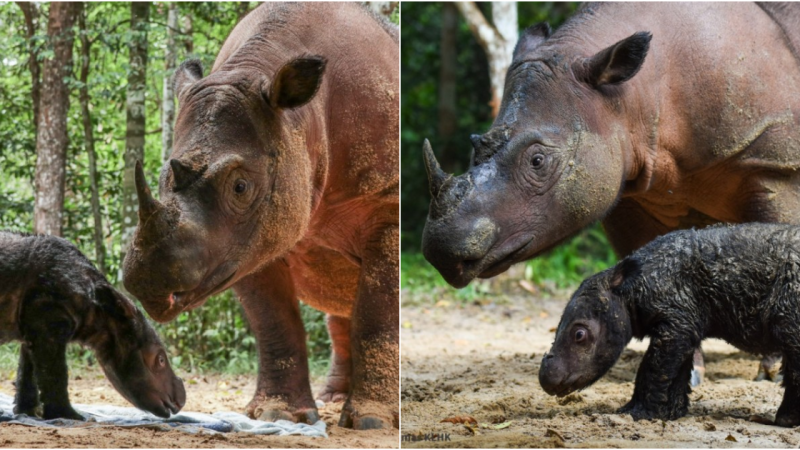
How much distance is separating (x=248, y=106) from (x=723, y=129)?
2.62 meters

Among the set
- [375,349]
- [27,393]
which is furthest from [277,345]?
[27,393]

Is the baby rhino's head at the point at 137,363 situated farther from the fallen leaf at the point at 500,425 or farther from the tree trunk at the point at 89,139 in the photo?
the fallen leaf at the point at 500,425

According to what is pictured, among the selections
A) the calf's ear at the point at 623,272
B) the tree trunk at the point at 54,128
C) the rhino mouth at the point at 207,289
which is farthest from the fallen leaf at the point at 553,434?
the tree trunk at the point at 54,128

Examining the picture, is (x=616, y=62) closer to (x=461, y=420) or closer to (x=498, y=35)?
(x=461, y=420)

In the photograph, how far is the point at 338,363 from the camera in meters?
7.10

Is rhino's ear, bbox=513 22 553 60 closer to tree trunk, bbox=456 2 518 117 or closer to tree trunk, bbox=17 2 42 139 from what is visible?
tree trunk, bbox=17 2 42 139

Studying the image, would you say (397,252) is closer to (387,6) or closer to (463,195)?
(463,195)

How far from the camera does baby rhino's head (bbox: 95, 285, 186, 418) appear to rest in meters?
5.31

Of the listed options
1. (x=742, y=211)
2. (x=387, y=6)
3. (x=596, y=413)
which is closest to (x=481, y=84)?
(x=387, y=6)

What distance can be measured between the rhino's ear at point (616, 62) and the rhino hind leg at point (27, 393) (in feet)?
10.3

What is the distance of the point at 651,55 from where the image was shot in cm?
552

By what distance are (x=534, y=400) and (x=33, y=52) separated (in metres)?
3.40

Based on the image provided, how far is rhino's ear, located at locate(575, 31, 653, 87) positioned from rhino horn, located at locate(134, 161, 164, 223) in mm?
2250

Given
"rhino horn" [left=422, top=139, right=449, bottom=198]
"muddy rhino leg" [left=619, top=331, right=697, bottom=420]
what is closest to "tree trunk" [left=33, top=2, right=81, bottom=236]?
"rhino horn" [left=422, top=139, right=449, bottom=198]
